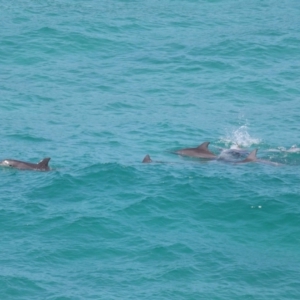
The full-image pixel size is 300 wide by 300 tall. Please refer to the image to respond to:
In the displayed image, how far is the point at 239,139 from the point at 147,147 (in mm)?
4165

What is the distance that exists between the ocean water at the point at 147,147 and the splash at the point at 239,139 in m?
0.05

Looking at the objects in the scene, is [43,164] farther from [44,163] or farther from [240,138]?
[240,138]

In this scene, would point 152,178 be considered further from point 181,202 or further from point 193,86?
point 193,86

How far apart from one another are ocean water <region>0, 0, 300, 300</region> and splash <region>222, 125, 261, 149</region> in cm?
5

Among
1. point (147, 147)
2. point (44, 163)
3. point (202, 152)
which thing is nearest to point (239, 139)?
point (202, 152)

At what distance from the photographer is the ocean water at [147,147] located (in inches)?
992

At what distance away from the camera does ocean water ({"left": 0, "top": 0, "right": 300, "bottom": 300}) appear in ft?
82.7

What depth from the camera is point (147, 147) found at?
36625mm

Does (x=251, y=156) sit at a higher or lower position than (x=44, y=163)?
higher

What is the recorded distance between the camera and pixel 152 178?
3198 cm

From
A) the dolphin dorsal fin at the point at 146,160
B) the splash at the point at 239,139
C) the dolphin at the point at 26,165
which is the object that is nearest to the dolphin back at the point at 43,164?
the dolphin at the point at 26,165

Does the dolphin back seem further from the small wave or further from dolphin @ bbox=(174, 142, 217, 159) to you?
the small wave

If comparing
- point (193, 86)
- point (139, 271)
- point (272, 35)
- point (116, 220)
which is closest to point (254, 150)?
point (116, 220)

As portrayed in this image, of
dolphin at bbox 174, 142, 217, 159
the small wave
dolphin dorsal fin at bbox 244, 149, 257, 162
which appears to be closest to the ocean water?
the small wave
